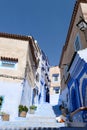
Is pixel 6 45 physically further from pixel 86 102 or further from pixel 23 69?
pixel 86 102

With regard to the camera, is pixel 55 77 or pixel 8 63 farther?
pixel 55 77

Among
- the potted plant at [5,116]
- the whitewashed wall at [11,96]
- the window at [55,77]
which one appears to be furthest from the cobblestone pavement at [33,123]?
the window at [55,77]

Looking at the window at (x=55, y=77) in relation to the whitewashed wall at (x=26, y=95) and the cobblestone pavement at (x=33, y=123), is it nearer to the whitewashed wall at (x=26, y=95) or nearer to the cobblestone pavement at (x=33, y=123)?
the whitewashed wall at (x=26, y=95)

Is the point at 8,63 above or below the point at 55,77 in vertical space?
below

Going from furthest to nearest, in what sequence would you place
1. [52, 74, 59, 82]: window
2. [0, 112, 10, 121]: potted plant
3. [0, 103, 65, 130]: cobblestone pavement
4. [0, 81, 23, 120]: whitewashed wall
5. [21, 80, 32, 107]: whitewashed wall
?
[52, 74, 59, 82]: window
[21, 80, 32, 107]: whitewashed wall
[0, 81, 23, 120]: whitewashed wall
[0, 112, 10, 121]: potted plant
[0, 103, 65, 130]: cobblestone pavement

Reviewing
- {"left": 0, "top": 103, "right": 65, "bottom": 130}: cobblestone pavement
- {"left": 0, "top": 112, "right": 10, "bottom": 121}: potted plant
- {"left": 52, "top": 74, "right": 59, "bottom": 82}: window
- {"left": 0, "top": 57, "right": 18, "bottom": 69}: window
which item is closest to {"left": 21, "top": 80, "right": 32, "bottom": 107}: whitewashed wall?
{"left": 0, "top": 57, "right": 18, "bottom": 69}: window

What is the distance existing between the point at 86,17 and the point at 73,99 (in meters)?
6.87

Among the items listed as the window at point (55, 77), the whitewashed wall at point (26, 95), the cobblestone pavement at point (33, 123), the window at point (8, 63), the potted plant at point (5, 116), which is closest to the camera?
the cobblestone pavement at point (33, 123)

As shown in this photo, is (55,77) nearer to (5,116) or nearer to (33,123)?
(5,116)

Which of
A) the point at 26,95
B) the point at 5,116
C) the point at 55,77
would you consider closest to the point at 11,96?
the point at 5,116

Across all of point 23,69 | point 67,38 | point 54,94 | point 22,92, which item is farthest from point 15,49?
point 54,94

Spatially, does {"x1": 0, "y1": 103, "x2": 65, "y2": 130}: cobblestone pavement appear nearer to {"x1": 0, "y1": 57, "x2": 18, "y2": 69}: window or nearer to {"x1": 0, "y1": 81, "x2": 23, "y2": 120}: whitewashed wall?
{"x1": 0, "y1": 81, "x2": 23, "y2": 120}: whitewashed wall

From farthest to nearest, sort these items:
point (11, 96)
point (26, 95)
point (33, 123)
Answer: point (26, 95) → point (11, 96) → point (33, 123)

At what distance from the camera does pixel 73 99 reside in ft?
41.5
